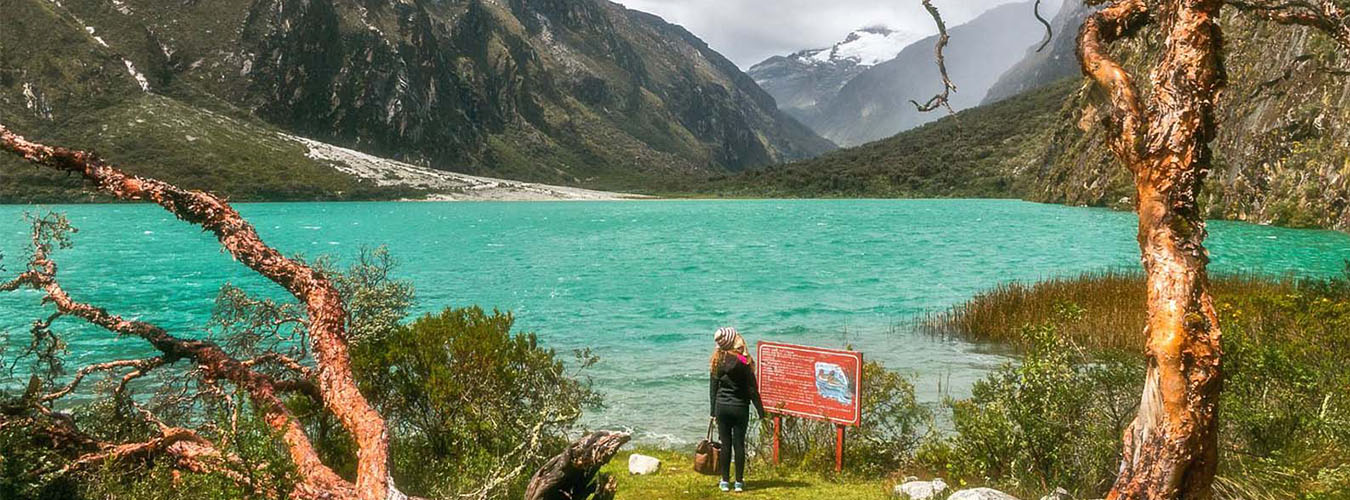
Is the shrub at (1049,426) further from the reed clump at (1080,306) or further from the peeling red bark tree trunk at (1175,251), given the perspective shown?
the reed clump at (1080,306)

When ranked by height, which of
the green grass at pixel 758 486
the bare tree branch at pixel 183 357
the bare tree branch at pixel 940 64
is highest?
the bare tree branch at pixel 940 64

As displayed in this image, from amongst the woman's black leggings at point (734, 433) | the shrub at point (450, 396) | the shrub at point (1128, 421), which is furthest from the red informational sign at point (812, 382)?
the shrub at point (450, 396)

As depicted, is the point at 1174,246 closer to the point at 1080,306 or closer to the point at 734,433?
the point at 734,433

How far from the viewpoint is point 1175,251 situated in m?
3.28

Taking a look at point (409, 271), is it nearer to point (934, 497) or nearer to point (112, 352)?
point (112, 352)

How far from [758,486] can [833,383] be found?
5.03 feet

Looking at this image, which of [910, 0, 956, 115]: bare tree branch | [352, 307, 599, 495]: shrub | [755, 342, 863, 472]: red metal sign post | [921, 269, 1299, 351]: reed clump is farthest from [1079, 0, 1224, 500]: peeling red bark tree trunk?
[921, 269, 1299, 351]: reed clump

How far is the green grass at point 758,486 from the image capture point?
8.32 m

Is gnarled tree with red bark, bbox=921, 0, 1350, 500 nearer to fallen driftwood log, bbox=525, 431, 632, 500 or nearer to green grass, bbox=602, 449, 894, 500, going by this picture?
fallen driftwood log, bbox=525, 431, 632, 500

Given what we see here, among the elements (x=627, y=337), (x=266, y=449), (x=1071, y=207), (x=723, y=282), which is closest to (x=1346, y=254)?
(x=723, y=282)

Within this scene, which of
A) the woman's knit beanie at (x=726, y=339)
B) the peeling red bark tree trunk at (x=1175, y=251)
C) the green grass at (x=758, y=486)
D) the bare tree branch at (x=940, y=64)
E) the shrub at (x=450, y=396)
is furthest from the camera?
the woman's knit beanie at (x=726, y=339)

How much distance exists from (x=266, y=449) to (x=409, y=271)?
141ft

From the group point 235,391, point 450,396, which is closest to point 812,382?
point 450,396

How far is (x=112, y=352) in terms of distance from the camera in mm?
21062
